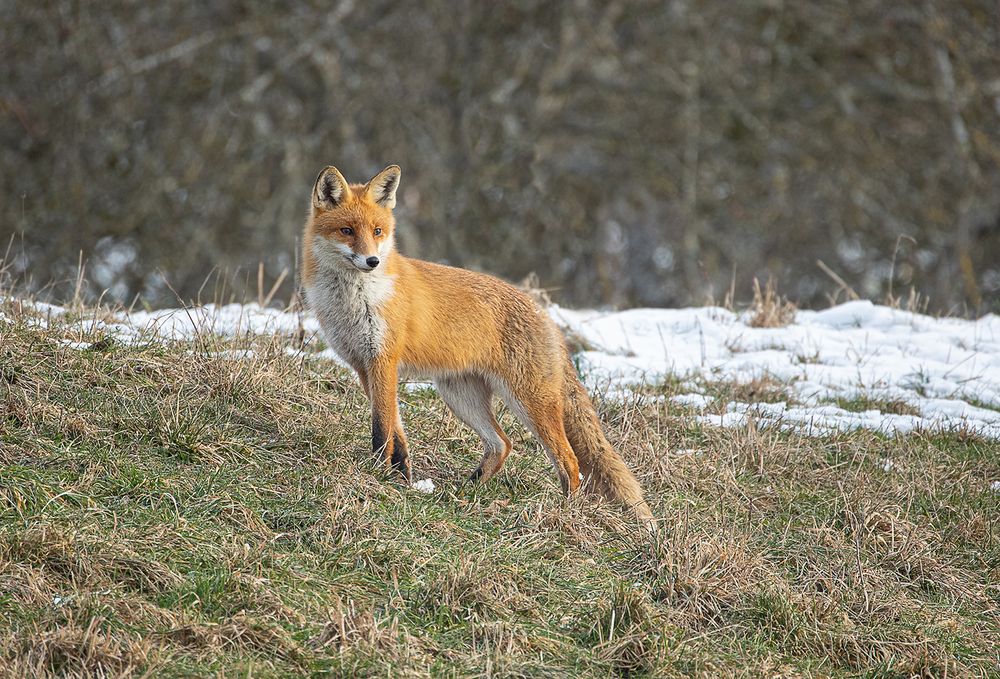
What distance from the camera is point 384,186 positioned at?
5.22 meters

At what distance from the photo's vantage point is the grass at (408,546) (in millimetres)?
3641

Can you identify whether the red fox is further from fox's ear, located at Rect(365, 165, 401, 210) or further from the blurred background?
the blurred background

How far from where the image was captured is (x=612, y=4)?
14.1 metres

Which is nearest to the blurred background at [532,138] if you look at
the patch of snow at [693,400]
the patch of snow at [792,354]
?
the patch of snow at [792,354]

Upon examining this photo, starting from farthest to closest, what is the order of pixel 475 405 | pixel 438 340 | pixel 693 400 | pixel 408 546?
1. pixel 693 400
2. pixel 475 405
3. pixel 438 340
4. pixel 408 546

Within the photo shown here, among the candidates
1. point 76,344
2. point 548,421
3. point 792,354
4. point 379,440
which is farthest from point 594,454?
point 792,354

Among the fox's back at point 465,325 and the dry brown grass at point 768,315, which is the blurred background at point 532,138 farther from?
the fox's back at point 465,325

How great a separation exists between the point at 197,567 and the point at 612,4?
462 inches

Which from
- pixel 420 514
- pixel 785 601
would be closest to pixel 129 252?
pixel 420 514

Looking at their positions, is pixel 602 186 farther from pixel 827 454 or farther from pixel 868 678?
pixel 868 678

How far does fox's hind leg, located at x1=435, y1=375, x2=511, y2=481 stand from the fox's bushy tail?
34 centimetres

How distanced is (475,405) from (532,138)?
8719mm

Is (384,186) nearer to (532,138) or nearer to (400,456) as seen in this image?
(400,456)

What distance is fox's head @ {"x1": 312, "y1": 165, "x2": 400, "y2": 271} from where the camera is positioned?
4.93 meters
